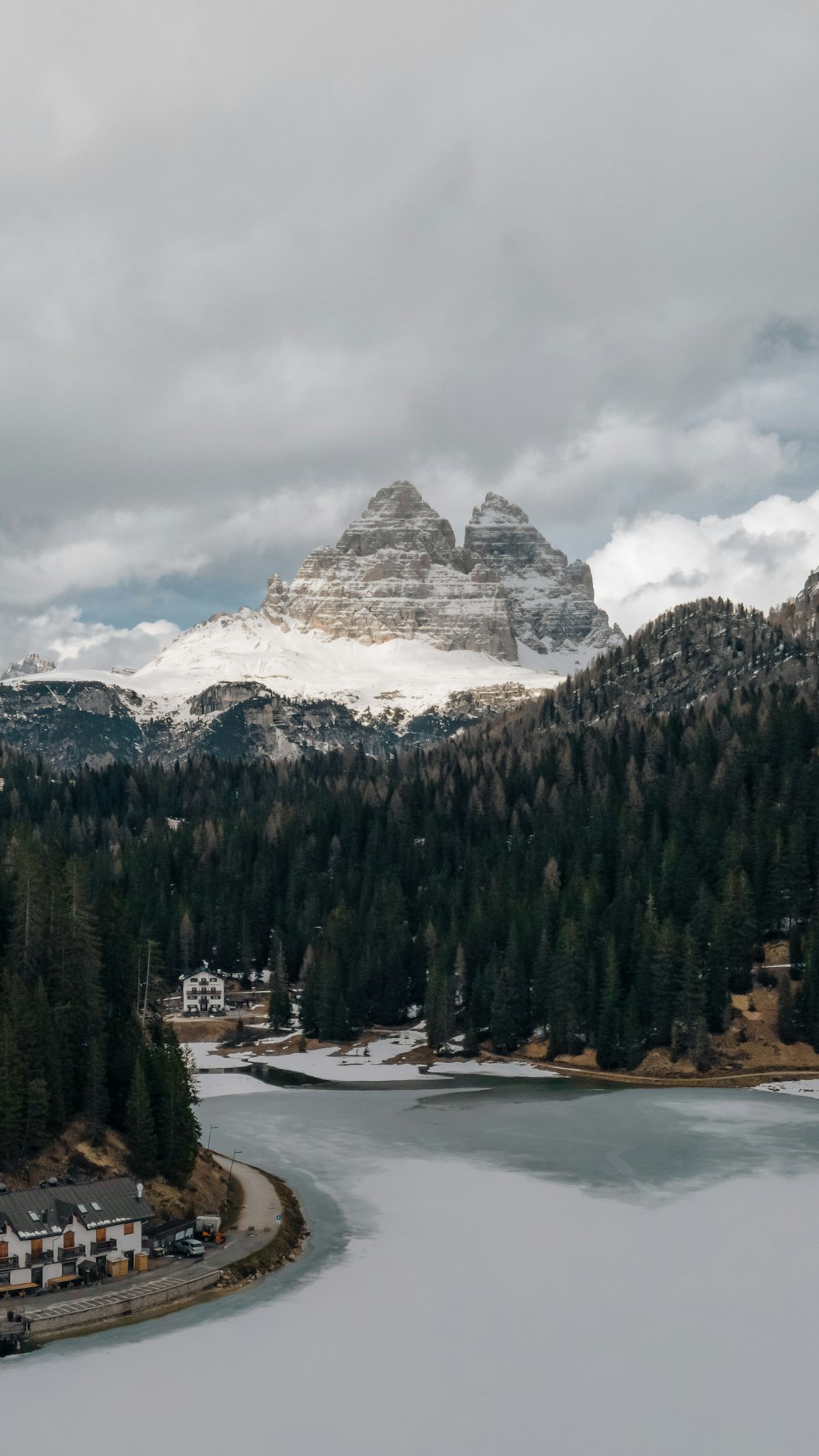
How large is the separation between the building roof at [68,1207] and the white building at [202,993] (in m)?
118

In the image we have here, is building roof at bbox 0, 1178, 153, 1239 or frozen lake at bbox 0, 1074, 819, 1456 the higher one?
building roof at bbox 0, 1178, 153, 1239

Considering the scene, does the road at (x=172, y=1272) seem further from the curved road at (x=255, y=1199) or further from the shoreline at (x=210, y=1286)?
the shoreline at (x=210, y=1286)

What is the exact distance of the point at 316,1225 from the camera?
7919 centimetres

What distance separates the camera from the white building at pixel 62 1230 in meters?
64.4

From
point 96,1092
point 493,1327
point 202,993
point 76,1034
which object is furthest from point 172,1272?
point 202,993

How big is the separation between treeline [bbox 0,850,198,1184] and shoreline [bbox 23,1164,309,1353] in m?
8.12

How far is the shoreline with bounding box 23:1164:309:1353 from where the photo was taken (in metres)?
60.4

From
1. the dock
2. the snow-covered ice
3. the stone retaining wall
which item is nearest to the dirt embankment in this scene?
the stone retaining wall

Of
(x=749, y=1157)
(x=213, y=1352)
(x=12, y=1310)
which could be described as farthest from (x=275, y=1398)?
(x=749, y=1157)

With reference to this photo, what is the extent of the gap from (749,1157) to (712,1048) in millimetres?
44621

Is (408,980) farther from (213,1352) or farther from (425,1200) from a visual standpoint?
(213,1352)

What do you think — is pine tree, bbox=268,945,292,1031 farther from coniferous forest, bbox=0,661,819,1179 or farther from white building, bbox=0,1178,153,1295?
white building, bbox=0,1178,153,1295

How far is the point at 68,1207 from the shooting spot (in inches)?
2638

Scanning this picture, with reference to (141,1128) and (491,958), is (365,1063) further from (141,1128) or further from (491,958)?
(141,1128)
